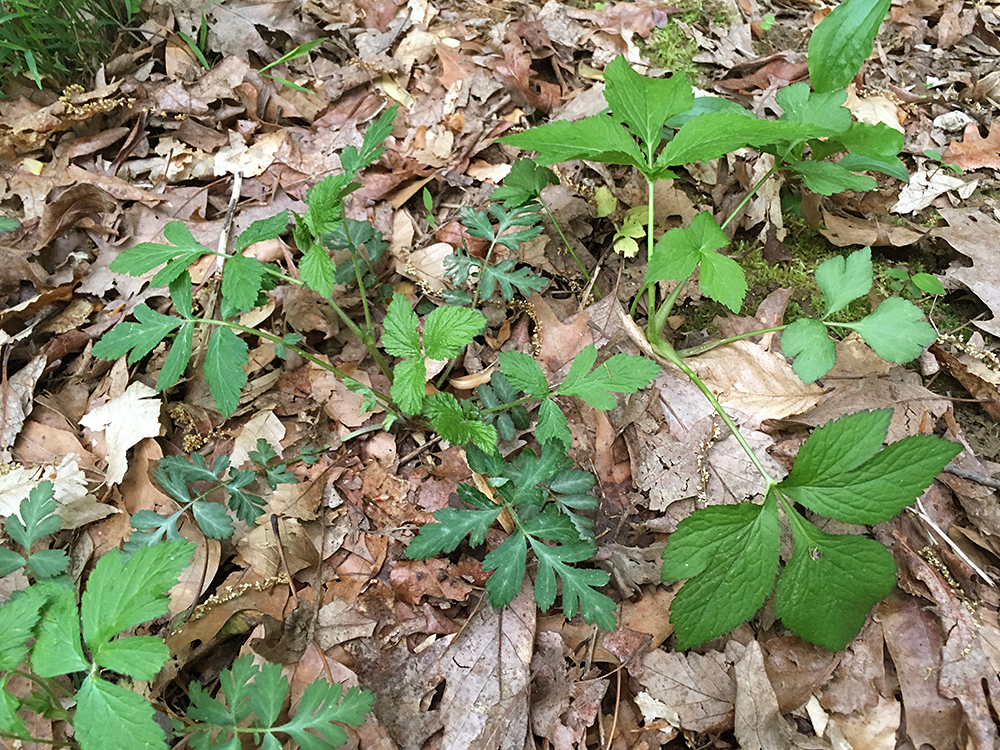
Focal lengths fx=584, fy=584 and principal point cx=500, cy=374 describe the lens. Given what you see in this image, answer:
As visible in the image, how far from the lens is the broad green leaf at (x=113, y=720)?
4.28ft

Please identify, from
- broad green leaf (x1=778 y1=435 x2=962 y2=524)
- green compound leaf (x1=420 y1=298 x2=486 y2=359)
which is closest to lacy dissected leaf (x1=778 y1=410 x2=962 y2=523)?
broad green leaf (x1=778 y1=435 x2=962 y2=524)

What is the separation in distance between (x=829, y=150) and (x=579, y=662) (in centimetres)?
194

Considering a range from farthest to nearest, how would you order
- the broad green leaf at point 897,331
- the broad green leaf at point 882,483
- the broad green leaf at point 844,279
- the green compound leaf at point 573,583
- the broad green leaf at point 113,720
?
the broad green leaf at point 844,279 < the broad green leaf at point 897,331 < the green compound leaf at point 573,583 < the broad green leaf at point 882,483 < the broad green leaf at point 113,720

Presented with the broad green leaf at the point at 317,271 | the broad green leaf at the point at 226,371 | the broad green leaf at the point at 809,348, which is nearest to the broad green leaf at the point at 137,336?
the broad green leaf at the point at 226,371

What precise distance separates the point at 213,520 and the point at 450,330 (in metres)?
0.92

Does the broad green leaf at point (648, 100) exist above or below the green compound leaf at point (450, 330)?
above

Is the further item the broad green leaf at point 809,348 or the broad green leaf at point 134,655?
the broad green leaf at point 809,348

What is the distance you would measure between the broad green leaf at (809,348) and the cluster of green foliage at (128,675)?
1.53 meters

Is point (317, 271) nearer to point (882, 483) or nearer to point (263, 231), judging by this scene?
point (263, 231)

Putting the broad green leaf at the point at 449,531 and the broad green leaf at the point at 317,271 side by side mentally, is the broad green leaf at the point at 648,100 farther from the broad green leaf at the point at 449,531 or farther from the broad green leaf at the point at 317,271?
the broad green leaf at the point at 449,531

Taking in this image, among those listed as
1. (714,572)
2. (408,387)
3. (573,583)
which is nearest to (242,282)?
(408,387)

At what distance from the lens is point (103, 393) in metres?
2.12

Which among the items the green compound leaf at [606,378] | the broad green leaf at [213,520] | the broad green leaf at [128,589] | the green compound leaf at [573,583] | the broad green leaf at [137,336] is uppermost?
the broad green leaf at [137,336]

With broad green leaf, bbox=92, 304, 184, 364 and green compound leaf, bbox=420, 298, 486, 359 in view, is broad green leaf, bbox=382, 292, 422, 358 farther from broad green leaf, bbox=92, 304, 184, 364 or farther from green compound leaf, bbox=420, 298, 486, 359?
broad green leaf, bbox=92, 304, 184, 364
